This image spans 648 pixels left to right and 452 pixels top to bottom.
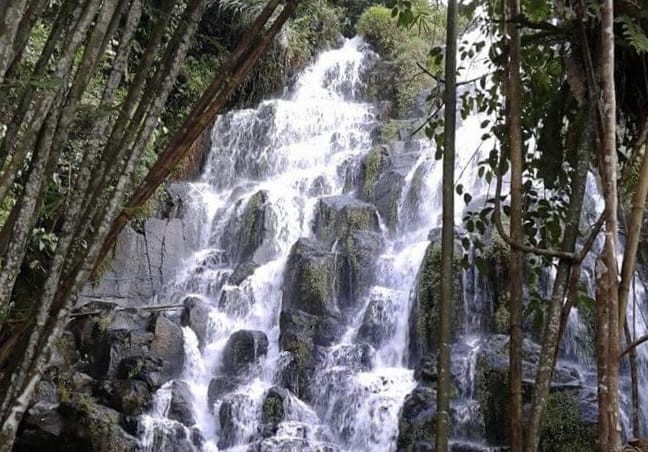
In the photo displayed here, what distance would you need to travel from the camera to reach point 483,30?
9.78ft

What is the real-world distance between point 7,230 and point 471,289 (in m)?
7.11

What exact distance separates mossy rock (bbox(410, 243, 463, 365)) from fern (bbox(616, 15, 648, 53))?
622 centimetres

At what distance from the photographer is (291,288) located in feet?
31.3

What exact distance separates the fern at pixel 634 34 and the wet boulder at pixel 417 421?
508 cm

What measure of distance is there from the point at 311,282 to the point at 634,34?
7450 millimetres

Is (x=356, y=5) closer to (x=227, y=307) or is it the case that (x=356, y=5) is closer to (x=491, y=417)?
(x=227, y=307)

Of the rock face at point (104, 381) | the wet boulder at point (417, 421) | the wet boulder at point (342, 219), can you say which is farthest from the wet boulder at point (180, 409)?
the wet boulder at point (342, 219)

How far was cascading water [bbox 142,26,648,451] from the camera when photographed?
24.3 ft

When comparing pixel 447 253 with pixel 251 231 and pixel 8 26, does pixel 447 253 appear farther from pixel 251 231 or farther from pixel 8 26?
pixel 251 231

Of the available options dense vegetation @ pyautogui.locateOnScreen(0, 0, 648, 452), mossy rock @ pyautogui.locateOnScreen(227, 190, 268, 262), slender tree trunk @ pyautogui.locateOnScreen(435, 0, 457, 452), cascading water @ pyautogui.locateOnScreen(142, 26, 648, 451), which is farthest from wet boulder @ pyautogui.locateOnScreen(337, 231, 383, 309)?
slender tree trunk @ pyautogui.locateOnScreen(435, 0, 457, 452)

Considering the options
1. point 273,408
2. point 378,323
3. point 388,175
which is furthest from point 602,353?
point 388,175

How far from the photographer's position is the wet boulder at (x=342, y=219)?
→ 10477 millimetres

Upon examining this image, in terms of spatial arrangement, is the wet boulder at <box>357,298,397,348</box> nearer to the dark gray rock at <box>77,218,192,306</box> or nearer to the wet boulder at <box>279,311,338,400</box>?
the wet boulder at <box>279,311,338,400</box>

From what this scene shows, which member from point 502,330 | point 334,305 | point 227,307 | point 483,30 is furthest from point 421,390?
point 483,30
